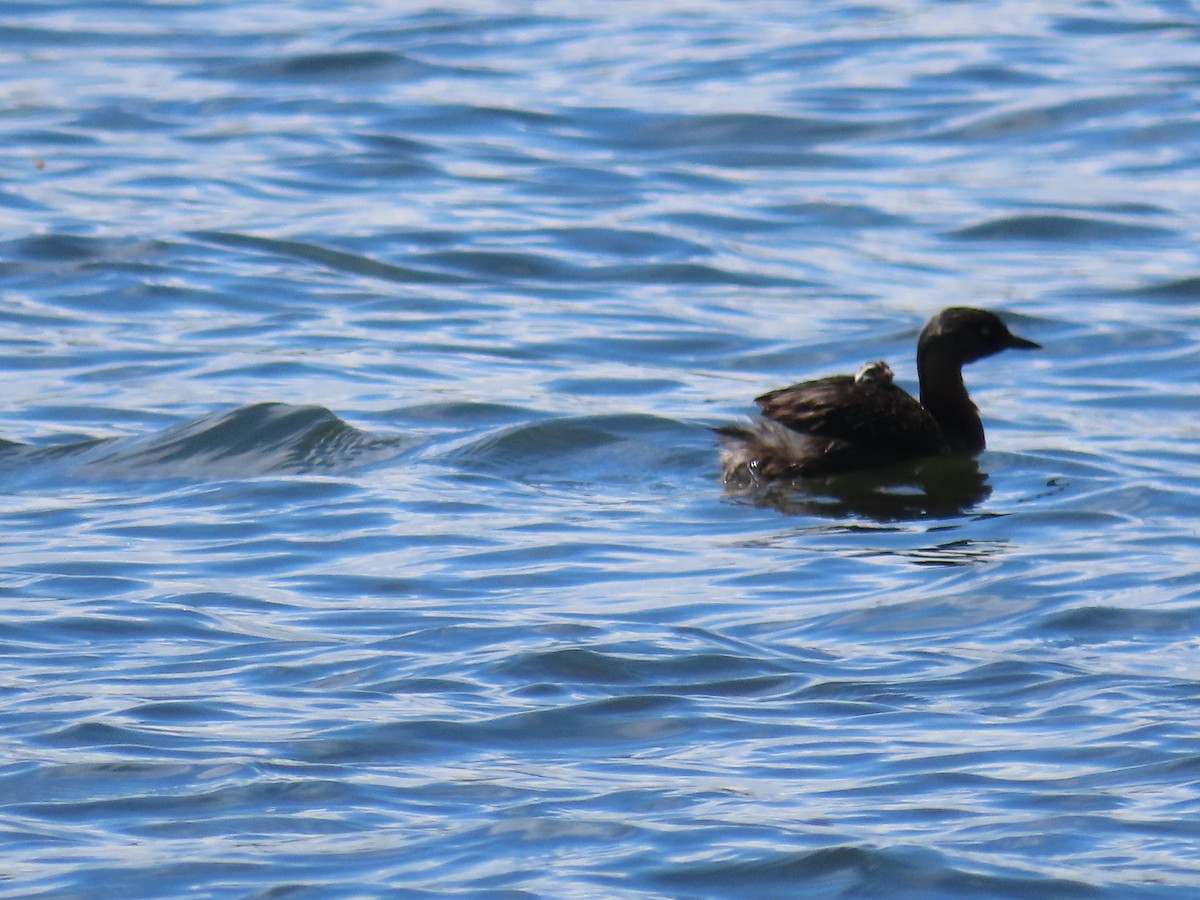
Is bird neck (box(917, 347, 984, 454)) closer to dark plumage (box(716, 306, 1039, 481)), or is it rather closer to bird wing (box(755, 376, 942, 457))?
dark plumage (box(716, 306, 1039, 481))

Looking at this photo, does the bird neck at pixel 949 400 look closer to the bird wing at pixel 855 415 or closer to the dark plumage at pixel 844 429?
the dark plumage at pixel 844 429

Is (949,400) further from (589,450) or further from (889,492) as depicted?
(589,450)

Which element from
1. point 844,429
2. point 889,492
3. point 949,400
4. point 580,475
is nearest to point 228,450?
point 580,475

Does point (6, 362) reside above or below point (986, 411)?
above

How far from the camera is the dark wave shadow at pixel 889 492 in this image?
31.9 feet

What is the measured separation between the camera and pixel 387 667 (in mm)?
7062

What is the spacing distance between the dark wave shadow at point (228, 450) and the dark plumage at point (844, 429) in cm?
150

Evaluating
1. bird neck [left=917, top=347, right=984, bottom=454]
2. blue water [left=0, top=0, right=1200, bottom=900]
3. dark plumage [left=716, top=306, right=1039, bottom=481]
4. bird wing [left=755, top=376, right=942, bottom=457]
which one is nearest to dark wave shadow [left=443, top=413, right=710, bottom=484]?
blue water [left=0, top=0, right=1200, bottom=900]

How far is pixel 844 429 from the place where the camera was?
1020cm

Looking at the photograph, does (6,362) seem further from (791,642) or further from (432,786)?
(432,786)

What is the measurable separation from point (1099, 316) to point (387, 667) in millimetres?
6978

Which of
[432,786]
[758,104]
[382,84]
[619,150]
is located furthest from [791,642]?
[382,84]

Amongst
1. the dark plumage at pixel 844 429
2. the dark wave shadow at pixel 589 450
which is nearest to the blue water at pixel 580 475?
the dark wave shadow at pixel 589 450

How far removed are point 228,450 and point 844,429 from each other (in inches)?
101
